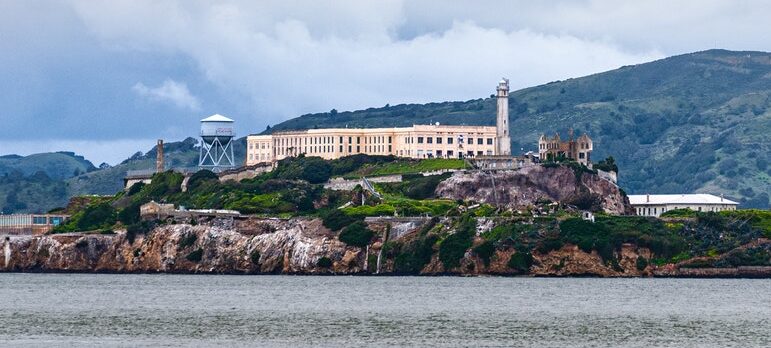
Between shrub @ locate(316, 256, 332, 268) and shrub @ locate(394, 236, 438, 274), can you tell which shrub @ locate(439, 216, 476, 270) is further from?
shrub @ locate(316, 256, 332, 268)

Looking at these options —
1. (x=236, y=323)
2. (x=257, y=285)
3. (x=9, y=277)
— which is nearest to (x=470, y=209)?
(x=257, y=285)

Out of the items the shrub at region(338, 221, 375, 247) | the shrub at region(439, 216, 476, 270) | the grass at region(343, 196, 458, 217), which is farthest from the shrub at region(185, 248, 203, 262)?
the shrub at region(439, 216, 476, 270)

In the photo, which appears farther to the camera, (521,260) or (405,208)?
(405,208)

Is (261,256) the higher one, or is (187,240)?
(187,240)

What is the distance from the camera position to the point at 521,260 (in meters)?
171

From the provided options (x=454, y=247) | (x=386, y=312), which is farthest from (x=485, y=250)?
(x=386, y=312)

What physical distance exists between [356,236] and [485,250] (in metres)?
13.3

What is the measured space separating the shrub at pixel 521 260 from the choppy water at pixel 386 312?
3275mm

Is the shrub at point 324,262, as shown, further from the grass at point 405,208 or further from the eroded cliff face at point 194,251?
the grass at point 405,208

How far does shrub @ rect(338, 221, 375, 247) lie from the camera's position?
178 metres

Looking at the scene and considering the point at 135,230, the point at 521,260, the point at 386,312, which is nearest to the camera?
the point at 386,312

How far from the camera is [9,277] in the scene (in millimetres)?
180750

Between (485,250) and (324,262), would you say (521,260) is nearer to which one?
(485,250)

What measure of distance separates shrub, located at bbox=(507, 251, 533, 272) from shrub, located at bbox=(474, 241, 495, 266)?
2.01m
